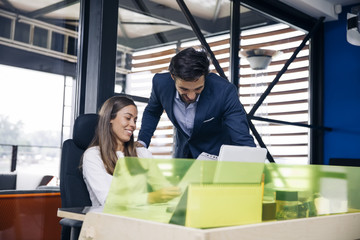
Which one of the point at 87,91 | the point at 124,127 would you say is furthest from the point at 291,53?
the point at 124,127

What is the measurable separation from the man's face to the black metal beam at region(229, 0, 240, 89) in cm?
241

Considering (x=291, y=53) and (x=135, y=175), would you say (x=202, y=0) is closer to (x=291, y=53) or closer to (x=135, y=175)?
(x=291, y=53)

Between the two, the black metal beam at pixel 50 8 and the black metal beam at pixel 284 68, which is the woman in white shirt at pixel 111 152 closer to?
the black metal beam at pixel 50 8

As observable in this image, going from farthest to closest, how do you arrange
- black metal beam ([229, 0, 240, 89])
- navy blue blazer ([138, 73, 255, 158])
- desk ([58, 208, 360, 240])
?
black metal beam ([229, 0, 240, 89])
navy blue blazer ([138, 73, 255, 158])
desk ([58, 208, 360, 240])

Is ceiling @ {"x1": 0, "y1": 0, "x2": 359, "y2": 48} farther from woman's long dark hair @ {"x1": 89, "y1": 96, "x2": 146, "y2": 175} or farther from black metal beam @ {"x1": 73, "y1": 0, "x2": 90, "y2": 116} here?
woman's long dark hair @ {"x1": 89, "y1": 96, "x2": 146, "y2": 175}

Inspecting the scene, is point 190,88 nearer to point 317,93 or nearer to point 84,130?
point 84,130

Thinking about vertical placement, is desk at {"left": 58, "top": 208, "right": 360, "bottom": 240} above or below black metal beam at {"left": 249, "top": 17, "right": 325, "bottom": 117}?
below

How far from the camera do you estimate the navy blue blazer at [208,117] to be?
2314mm

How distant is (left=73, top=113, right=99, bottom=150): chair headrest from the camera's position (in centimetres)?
214

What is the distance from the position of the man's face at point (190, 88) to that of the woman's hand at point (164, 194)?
3.49 feet

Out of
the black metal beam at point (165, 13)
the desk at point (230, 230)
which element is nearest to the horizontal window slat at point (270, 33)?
the black metal beam at point (165, 13)

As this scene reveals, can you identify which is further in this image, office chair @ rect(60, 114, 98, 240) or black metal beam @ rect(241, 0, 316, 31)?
black metal beam @ rect(241, 0, 316, 31)

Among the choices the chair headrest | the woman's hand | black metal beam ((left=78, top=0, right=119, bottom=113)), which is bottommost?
the woman's hand

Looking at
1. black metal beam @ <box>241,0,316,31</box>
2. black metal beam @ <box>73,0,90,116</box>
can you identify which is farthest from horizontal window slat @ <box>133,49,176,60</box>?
black metal beam @ <box>241,0,316,31</box>
